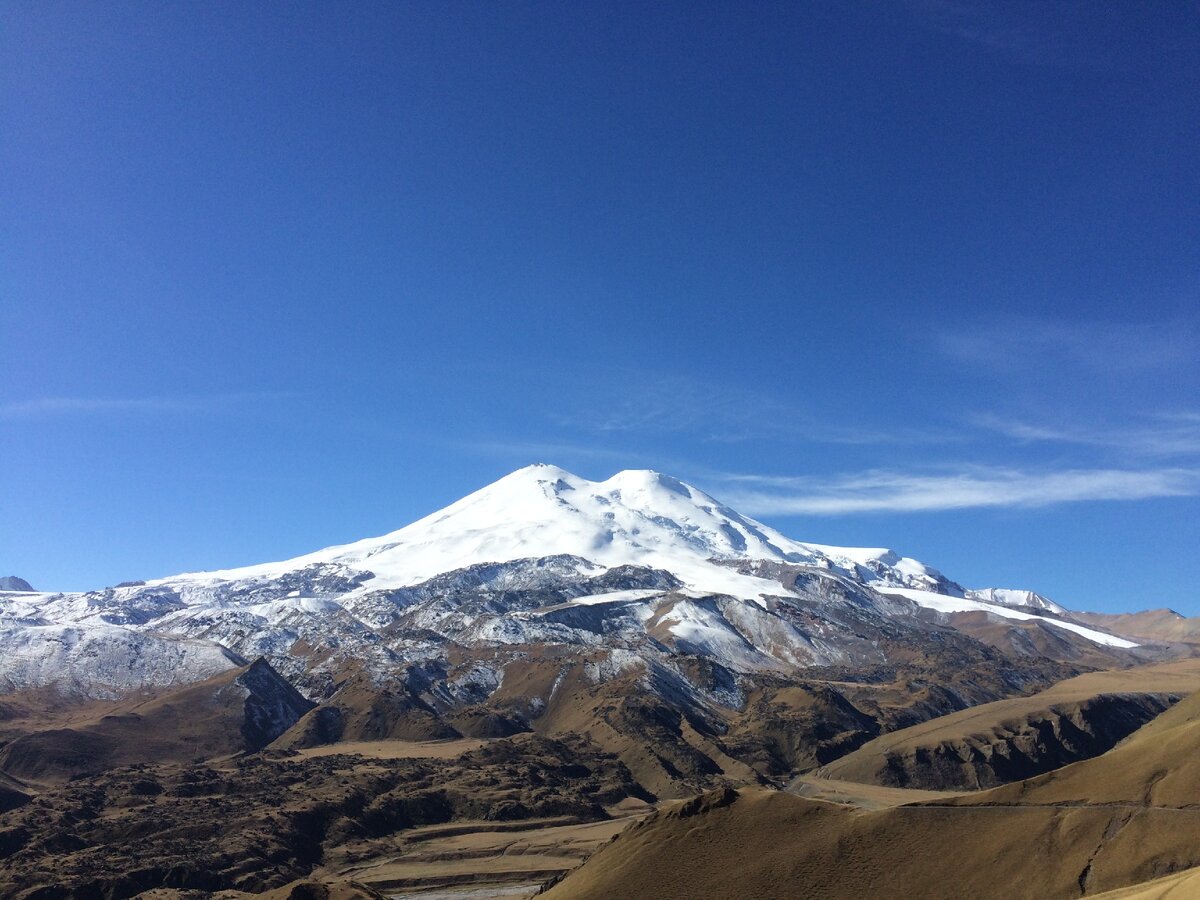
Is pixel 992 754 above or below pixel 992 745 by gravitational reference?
below

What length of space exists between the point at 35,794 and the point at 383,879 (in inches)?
2465

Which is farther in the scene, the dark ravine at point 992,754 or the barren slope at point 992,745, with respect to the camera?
the barren slope at point 992,745

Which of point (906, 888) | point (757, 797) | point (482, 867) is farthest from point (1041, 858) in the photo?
point (482, 867)

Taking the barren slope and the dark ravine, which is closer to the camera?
the dark ravine

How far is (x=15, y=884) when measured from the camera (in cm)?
9312

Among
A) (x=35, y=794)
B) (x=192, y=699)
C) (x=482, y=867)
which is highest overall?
(x=192, y=699)

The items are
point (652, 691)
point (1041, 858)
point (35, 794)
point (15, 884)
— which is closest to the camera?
point (1041, 858)

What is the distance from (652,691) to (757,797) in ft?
401

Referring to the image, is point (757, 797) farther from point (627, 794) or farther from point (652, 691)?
point (652, 691)

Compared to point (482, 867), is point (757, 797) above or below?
above

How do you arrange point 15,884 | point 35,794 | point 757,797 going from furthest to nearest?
point 35,794
point 15,884
point 757,797

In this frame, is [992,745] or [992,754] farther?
[992,745]

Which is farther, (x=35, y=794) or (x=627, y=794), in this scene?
(x=627, y=794)

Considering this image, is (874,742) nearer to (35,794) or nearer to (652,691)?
(652,691)
